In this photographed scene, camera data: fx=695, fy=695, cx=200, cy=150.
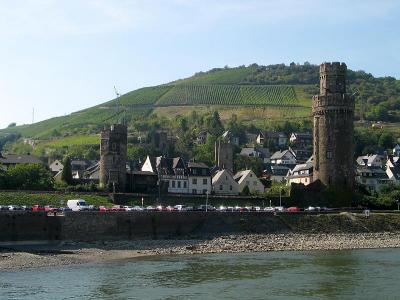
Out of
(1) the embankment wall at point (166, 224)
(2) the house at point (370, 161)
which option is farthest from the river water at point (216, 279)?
(2) the house at point (370, 161)

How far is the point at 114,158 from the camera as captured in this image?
9231 centimetres

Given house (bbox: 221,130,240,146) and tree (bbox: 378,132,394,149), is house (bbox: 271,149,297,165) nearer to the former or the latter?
house (bbox: 221,130,240,146)

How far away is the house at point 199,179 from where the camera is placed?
99.7 metres

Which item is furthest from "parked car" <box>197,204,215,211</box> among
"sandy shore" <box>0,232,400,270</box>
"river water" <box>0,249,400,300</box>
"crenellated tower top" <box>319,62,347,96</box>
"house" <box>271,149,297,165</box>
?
"house" <box>271,149,297,165</box>

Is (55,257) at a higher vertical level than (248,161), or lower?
lower

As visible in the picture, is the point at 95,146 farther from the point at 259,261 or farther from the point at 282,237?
the point at 259,261

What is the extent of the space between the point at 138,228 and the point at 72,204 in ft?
30.3

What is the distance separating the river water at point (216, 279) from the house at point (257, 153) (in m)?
84.5

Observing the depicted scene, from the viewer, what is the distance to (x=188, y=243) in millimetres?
67000

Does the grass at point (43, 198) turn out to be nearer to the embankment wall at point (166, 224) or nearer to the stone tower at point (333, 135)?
the embankment wall at point (166, 224)

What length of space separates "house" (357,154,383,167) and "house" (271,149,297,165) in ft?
42.5

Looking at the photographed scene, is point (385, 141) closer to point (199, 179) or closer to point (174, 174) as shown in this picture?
point (199, 179)

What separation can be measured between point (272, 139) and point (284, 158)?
79.1 feet

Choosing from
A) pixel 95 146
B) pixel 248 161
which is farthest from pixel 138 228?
pixel 95 146
